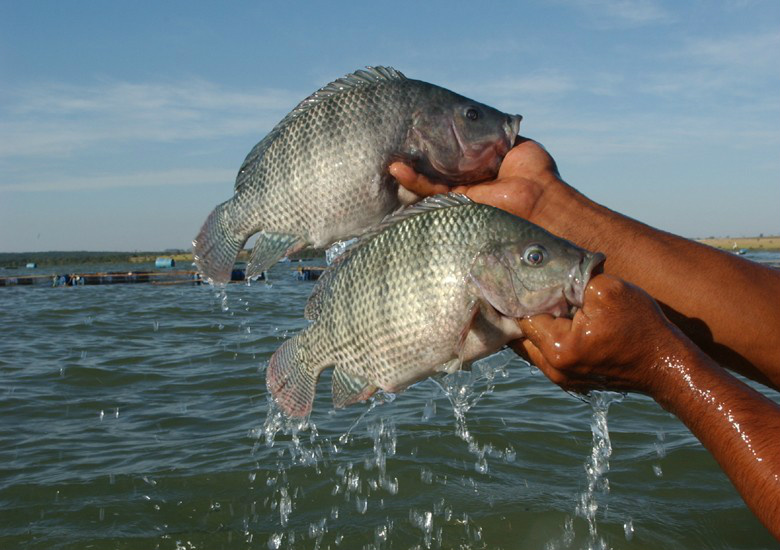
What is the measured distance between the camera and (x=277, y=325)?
15031mm

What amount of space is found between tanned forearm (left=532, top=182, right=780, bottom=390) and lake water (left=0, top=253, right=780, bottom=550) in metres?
1.18

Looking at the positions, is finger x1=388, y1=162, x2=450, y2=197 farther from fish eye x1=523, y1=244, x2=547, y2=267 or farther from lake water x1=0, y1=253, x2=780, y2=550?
lake water x1=0, y1=253, x2=780, y2=550

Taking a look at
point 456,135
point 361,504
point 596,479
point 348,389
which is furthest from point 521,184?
point 596,479

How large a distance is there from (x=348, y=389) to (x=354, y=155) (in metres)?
0.93

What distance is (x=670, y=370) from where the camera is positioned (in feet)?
8.09

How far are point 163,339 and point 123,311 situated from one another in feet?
17.6

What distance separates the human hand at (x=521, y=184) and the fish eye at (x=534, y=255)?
539mm

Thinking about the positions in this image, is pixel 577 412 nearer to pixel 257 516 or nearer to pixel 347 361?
pixel 257 516

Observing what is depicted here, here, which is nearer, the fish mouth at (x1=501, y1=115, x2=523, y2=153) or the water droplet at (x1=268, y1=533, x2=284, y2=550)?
the fish mouth at (x1=501, y1=115, x2=523, y2=153)

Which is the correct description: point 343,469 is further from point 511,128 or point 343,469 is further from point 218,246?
point 511,128

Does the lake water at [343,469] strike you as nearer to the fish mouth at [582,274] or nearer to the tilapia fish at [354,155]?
the fish mouth at [582,274]

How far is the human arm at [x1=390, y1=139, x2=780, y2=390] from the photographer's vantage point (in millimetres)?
3074

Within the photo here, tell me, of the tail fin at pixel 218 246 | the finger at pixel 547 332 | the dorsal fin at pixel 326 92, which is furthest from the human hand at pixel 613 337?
the tail fin at pixel 218 246

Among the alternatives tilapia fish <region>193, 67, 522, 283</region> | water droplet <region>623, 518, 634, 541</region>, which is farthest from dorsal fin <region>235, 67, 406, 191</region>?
water droplet <region>623, 518, 634, 541</region>
